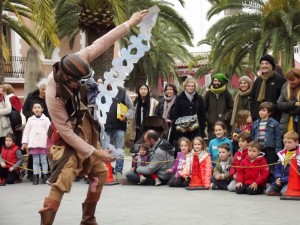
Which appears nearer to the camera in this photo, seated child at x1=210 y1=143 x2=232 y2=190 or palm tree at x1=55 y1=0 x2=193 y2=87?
seated child at x1=210 y1=143 x2=232 y2=190

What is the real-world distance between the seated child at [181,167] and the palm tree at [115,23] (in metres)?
4.20

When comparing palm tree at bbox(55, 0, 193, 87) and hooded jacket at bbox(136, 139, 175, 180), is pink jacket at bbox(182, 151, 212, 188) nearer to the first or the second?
hooded jacket at bbox(136, 139, 175, 180)

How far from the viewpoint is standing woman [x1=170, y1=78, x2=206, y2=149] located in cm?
1217

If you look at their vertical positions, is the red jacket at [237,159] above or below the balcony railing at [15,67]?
below

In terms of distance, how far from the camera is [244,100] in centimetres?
1181

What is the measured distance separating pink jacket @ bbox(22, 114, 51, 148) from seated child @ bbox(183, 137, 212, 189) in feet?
8.76

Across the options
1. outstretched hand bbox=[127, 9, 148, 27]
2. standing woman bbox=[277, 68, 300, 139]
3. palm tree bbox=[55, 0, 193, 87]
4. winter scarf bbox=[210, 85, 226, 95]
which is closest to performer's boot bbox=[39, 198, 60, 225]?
outstretched hand bbox=[127, 9, 148, 27]

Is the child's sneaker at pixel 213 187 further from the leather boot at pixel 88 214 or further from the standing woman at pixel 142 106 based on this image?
the leather boot at pixel 88 214

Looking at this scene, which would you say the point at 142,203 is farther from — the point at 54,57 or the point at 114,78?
the point at 54,57

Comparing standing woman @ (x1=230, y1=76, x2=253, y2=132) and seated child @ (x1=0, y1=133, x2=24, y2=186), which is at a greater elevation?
standing woman @ (x1=230, y1=76, x2=253, y2=132)

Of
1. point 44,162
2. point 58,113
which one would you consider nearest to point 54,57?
point 44,162

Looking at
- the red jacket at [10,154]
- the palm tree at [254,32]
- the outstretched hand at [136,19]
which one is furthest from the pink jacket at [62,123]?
the palm tree at [254,32]

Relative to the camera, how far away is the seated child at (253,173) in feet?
32.4

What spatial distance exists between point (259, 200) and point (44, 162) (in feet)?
14.7
